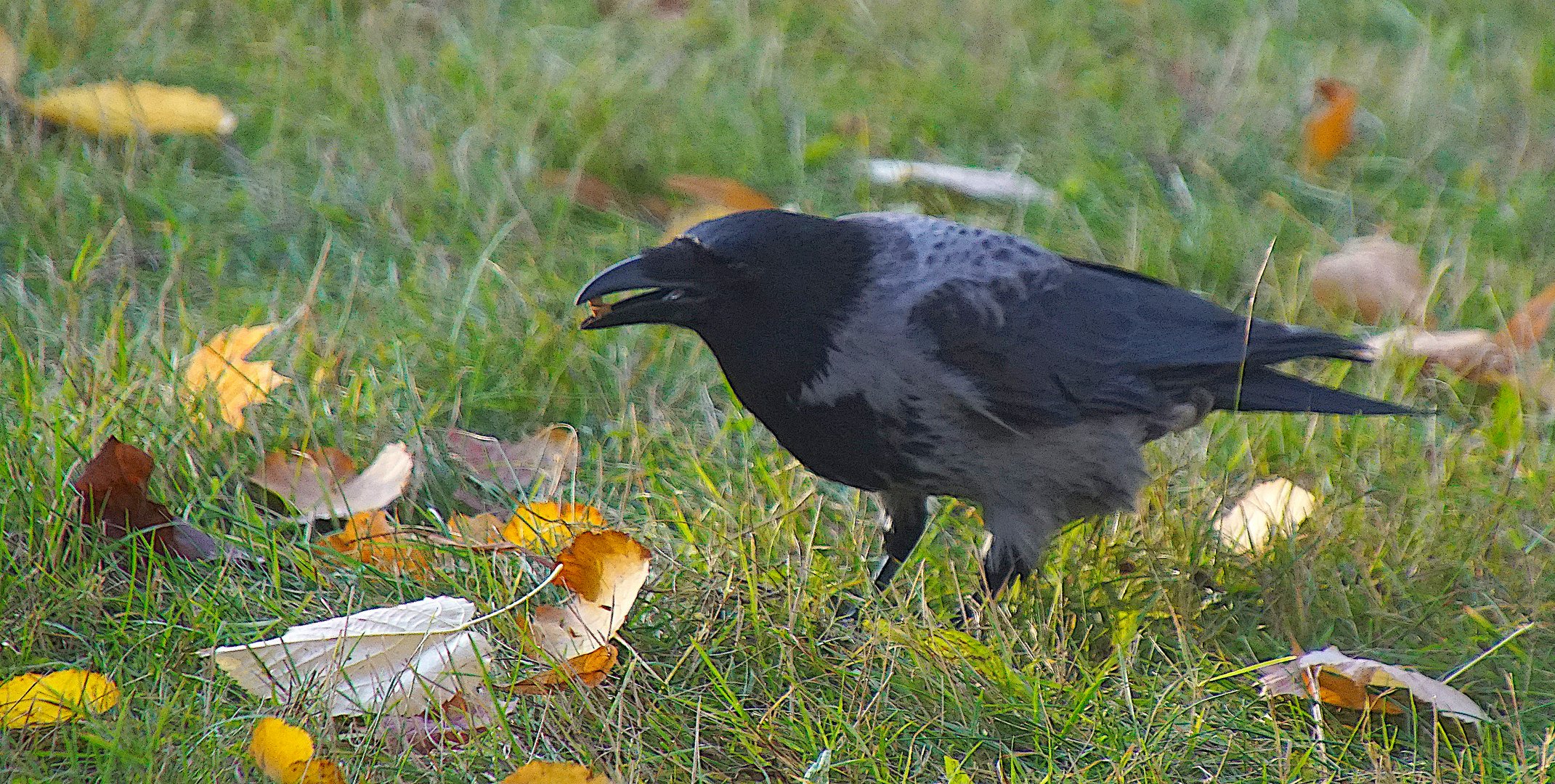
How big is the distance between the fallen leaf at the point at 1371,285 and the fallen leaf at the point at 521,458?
2.06 m

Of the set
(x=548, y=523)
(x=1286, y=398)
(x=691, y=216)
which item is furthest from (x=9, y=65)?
(x=1286, y=398)

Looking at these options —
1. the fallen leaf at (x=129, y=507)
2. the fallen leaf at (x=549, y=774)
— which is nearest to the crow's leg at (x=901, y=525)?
the fallen leaf at (x=549, y=774)

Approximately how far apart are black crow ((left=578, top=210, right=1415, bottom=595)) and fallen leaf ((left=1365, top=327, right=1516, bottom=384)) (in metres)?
0.73

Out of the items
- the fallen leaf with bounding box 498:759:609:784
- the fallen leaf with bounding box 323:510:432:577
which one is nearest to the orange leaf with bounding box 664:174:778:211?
the fallen leaf with bounding box 323:510:432:577

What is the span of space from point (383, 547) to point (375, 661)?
0.39 m

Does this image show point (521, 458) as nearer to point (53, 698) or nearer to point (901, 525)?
point (901, 525)

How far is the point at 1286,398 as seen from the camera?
3037mm

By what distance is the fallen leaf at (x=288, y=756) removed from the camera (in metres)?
2.15

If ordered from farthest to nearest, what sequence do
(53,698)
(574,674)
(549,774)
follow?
(574,674) → (53,698) → (549,774)

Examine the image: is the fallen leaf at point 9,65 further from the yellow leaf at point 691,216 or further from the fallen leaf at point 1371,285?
the fallen leaf at point 1371,285

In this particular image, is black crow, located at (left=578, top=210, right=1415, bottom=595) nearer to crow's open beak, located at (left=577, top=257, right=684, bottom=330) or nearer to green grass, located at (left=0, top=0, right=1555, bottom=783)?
crow's open beak, located at (left=577, top=257, right=684, bottom=330)

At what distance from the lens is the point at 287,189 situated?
13.6 feet

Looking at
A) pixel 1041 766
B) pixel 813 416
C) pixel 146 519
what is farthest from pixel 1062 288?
pixel 146 519

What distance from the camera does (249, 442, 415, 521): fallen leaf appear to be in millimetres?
2895
